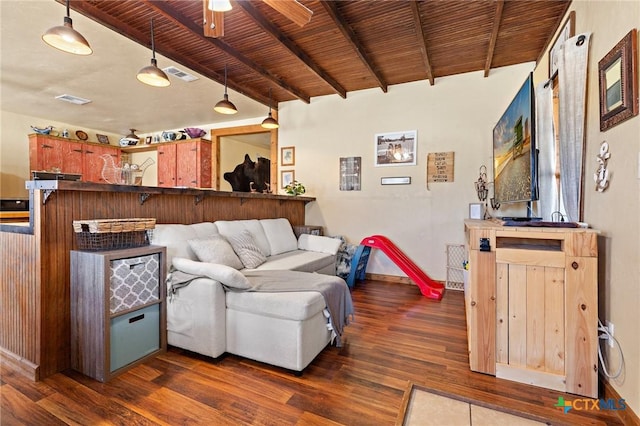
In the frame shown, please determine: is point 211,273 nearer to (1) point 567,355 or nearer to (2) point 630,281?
(1) point 567,355

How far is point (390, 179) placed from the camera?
4.67 m

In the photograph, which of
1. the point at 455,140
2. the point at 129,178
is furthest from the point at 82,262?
the point at 455,140

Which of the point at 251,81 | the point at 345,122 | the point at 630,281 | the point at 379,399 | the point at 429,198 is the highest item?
the point at 251,81

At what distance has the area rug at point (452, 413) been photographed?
1576 mm

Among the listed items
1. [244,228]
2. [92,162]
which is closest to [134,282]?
[244,228]

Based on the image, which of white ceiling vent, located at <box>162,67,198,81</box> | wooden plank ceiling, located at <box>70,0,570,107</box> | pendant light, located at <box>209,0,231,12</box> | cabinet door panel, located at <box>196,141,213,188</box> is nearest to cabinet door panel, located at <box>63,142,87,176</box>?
cabinet door panel, located at <box>196,141,213,188</box>

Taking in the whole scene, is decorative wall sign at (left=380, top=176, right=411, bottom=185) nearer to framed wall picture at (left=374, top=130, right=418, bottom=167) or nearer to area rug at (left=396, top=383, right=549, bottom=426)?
framed wall picture at (left=374, top=130, right=418, bottom=167)

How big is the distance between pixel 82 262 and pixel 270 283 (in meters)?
1.26

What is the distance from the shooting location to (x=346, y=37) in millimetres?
3195

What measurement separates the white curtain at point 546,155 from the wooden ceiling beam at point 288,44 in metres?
2.59

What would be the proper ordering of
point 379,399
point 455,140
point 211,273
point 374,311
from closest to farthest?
1. point 379,399
2. point 211,273
3. point 374,311
4. point 455,140

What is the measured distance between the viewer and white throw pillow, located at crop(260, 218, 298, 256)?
3922 millimetres

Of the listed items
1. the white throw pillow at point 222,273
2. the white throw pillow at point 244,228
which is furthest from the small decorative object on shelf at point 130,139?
the white throw pillow at point 222,273

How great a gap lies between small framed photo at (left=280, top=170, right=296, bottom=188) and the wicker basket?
3.29 m
